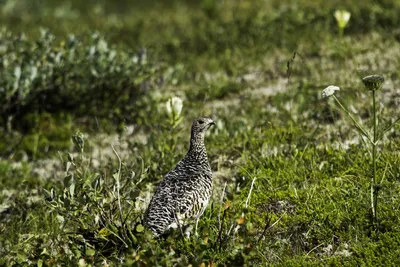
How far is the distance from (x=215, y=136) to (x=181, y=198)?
8.62 feet

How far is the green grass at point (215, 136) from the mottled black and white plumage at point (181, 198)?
6.6 inches

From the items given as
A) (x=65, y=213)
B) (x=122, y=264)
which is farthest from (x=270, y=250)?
(x=65, y=213)

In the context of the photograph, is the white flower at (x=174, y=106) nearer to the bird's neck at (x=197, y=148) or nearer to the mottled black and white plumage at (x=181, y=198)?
the bird's neck at (x=197, y=148)

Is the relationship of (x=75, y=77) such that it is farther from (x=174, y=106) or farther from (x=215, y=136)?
(x=174, y=106)

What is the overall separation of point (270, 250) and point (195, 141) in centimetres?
155

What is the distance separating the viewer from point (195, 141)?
612 centimetres

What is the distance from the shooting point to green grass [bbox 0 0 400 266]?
5.02 m

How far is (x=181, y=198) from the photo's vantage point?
17.3ft

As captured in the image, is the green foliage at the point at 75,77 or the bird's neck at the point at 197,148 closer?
the bird's neck at the point at 197,148

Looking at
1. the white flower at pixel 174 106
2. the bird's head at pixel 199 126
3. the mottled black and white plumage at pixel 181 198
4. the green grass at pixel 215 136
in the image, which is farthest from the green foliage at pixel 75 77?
the mottled black and white plumage at pixel 181 198

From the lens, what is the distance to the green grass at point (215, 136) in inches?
197

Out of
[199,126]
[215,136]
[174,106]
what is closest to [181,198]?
[199,126]

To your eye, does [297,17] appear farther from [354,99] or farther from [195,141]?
[195,141]

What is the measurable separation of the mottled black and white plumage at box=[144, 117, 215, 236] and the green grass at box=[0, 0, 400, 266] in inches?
6.6
